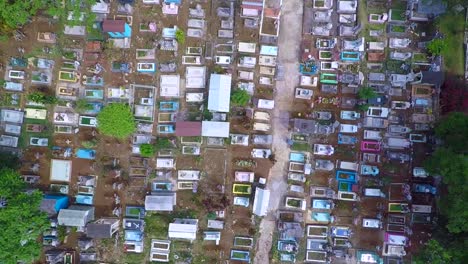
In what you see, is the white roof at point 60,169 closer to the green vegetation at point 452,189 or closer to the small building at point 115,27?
the small building at point 115,27

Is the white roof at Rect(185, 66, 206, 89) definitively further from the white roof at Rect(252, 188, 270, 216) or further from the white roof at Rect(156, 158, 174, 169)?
the white roof at Rect(252, 188, 270, 216)

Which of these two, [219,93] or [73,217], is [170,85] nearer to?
[219,93]

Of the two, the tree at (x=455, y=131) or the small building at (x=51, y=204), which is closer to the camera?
the tree at (x=455, y=131)

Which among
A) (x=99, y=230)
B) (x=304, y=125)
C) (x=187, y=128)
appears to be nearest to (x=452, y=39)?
(x=304, y=125)

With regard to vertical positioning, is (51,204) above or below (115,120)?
below

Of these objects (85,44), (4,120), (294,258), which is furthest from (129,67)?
(294,258)

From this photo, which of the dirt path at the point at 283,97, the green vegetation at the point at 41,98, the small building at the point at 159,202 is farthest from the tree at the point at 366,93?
the green vegetation at the point at 41,98
